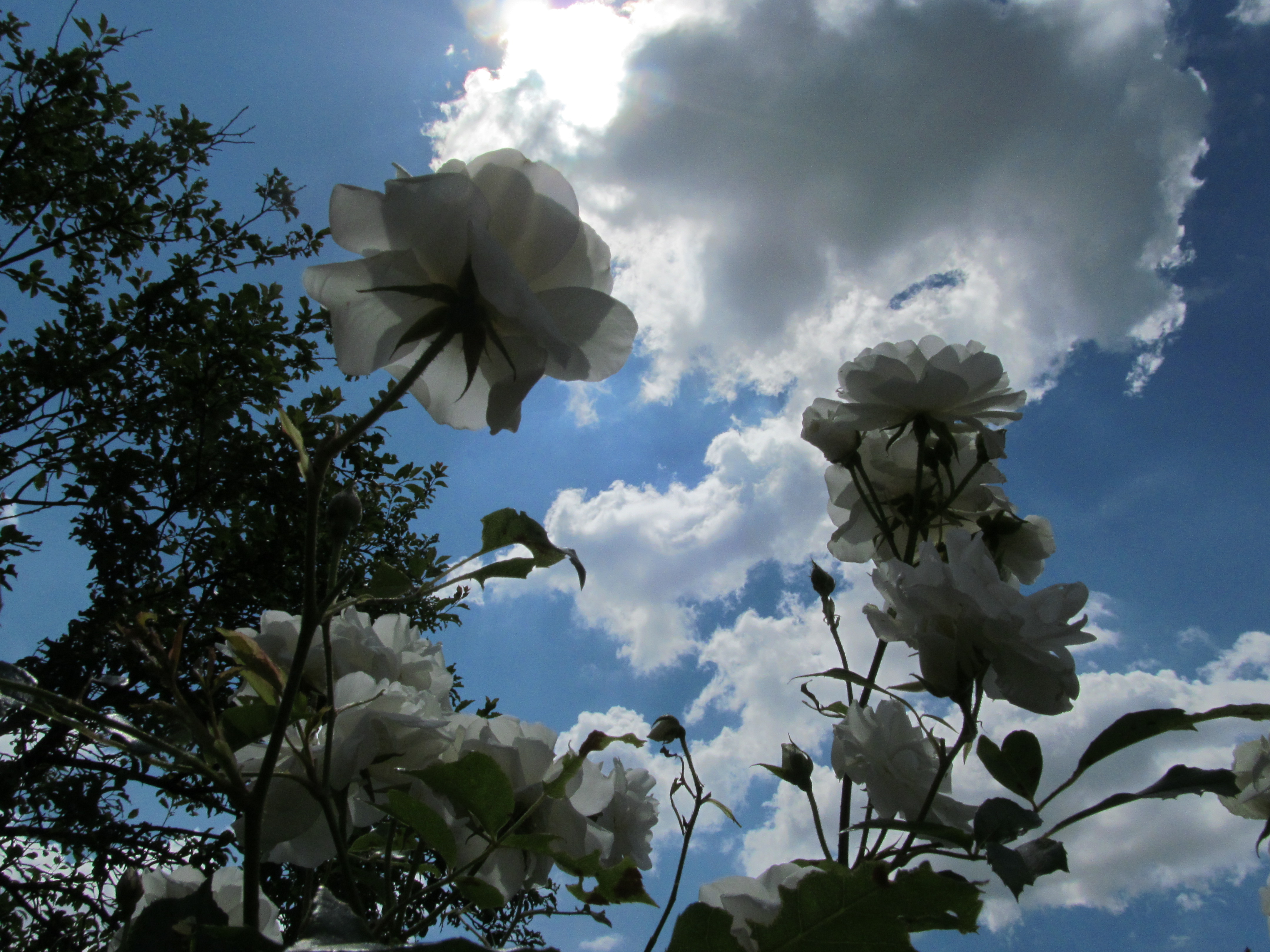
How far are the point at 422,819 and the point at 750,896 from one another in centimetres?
32

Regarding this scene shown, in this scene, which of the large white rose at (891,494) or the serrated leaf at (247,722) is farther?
the large white rose at (891,494)

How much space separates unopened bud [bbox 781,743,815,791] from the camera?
1.04 metres

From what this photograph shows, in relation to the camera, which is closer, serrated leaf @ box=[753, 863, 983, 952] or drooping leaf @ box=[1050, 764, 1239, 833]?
serrated leaf @ box=[753, 863, 983, 952]

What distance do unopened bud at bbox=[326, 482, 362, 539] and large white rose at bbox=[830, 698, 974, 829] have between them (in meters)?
0.62

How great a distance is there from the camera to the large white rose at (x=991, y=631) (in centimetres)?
78

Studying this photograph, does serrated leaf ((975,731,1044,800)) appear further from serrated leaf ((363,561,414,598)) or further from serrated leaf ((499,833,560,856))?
serrated leaf ((363,561,414,598))

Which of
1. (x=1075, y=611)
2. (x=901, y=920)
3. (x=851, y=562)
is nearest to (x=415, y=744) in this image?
(x=901, y=920)

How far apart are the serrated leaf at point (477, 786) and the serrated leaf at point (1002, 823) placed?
41cm

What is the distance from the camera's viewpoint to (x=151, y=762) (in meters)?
0.53

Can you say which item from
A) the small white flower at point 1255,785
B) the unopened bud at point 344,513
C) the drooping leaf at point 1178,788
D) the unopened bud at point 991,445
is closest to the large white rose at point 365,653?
the unopened bud at point 344,513

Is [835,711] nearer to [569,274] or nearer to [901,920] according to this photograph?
[901,920]

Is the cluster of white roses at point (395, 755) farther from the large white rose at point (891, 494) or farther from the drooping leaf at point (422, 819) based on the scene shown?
the large white rose at point (891, 494)

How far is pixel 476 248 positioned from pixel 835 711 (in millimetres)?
774

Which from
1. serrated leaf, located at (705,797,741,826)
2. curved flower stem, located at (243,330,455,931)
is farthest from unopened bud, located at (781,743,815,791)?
curved flower stem, located at (243,330,455,931)
